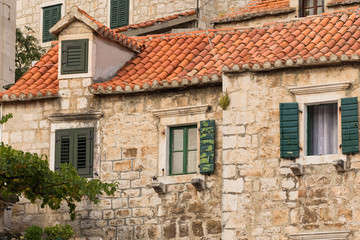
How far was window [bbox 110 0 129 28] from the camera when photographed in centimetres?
3912

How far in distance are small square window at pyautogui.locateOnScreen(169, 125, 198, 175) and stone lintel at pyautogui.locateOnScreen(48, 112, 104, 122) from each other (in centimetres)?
207

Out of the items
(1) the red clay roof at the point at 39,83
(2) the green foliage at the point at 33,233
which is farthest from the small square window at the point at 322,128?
(1) the red clay roof at the point at 39,83

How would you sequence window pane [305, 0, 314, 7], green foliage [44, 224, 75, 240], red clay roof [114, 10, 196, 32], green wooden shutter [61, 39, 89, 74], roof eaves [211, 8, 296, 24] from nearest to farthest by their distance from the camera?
green foliage [44, 224, 75, 240] → green wooden shutter [61, 39, 89, 74] → window pane [305, 0, 314, 7] → roof eaves [211, 8, 296, 24] → red clay roof [114, 10, 196, 32]

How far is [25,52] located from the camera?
3966 cm

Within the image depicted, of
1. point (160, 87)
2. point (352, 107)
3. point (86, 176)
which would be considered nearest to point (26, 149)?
→ point (86, 176)

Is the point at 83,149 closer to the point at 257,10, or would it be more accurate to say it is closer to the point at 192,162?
the point at 192,162

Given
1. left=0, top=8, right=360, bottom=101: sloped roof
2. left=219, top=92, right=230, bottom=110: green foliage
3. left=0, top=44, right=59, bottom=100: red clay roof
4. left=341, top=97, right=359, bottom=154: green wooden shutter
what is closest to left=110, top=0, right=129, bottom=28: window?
left=0, top=44, right=59, bottom=100: red clay roof

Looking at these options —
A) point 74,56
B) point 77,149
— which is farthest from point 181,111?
point 74,56

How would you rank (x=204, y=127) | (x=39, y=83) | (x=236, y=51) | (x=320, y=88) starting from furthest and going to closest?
1. (x=39, y=83)
2. (x=236, y=51)
3. (x=204, y=127)
4. (x=320, y=88)

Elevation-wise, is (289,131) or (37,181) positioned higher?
(289,131)

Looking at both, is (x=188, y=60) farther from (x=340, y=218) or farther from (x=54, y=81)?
(x=340, y=218)

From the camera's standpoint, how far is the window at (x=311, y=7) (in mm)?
33031

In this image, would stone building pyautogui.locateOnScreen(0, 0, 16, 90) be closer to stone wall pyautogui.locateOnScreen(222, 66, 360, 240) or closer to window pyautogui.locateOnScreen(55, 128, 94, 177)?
window pyautogui.locateOnScreen(55, 128, 94, 177)

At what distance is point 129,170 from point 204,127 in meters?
2.31
